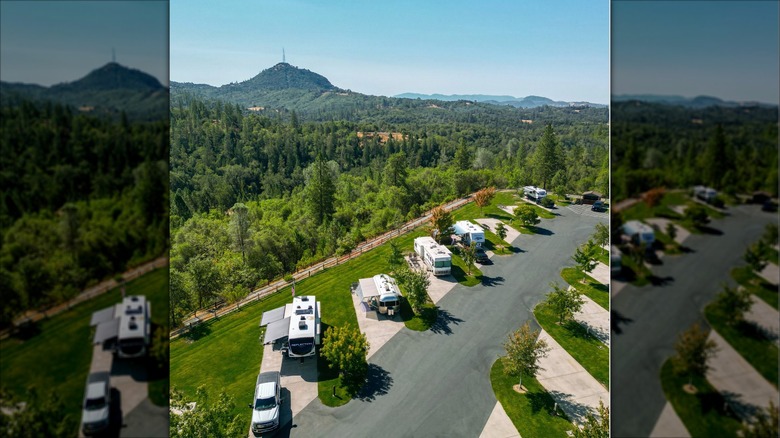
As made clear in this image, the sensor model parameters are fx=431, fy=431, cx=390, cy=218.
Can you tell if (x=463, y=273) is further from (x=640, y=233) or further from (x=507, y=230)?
(x=640, y=233)

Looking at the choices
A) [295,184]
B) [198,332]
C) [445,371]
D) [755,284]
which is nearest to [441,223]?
[445,371]

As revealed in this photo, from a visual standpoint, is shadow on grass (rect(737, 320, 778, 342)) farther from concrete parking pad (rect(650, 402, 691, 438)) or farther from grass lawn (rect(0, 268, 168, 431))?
grass lawn (rect(0, 268, 168, 431))

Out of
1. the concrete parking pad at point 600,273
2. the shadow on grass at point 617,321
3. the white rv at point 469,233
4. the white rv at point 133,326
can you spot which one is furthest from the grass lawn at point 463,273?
the white rv at point 133,326

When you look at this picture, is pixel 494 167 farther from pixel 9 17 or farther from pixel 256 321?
pixel 9 17

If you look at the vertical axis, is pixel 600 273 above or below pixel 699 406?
below

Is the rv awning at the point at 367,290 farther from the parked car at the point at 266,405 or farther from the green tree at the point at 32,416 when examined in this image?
the green tree at the point at 32,416
